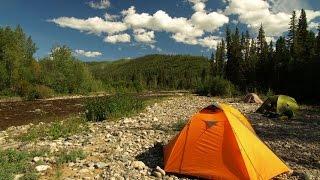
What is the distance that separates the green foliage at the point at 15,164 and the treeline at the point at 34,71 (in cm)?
4199

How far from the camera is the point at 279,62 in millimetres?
70875

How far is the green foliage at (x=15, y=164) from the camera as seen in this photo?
32.2ft

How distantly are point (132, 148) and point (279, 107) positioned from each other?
1332 centimetres

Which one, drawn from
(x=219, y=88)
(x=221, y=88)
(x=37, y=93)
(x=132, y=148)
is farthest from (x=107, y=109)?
(x=37, y=93)

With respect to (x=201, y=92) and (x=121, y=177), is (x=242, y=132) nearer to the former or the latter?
(x=121, y=177)

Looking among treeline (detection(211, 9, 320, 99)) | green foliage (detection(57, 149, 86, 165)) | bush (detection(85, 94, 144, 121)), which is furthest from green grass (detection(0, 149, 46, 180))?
treeline (detection(211, 9, 320, 99))

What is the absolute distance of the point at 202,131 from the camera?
11188mm

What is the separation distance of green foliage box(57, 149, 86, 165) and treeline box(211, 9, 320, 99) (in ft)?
103

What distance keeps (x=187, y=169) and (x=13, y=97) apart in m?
47.5

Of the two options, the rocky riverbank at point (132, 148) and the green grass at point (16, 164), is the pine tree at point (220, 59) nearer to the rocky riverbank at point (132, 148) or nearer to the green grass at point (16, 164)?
the rocky riverbank at point (132, 148)

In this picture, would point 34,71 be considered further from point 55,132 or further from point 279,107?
point 55,132

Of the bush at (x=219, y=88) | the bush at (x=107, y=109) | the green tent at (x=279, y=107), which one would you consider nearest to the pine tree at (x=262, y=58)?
the bush at (x=219, y=88)

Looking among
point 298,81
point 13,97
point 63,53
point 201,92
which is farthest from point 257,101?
point 63,53

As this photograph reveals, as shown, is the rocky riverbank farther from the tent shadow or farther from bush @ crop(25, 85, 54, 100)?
bush @ crop(25, 85, 54, 100)
